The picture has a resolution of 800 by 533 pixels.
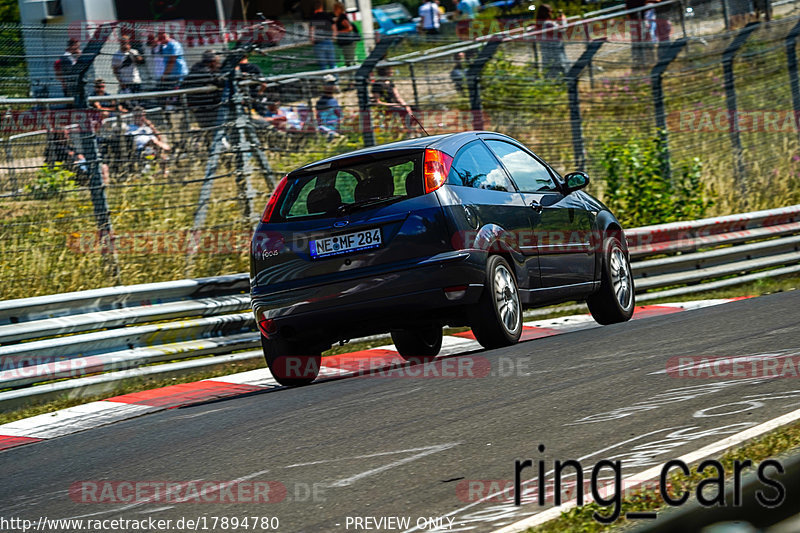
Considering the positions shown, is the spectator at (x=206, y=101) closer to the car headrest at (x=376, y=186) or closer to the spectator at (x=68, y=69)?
the spectator at (x=68, y=69)

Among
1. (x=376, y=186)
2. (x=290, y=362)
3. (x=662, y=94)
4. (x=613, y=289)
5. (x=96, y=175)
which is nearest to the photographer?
(x=376, y=186)

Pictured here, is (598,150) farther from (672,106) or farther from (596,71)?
(672,106)

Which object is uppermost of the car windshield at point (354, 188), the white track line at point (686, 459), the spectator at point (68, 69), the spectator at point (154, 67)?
the spectator at point (154, 67)

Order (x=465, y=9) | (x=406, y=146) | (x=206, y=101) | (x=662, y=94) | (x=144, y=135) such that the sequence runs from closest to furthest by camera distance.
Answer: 1. (x=406, y=146)
2. (x=144, y=135)
3. (x=206, y=101)
4. (x=662, y=94)
5. (x=465, y=9)

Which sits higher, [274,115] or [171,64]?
[171,64]

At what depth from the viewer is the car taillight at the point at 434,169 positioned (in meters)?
7.19

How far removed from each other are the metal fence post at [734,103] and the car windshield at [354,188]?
449 inches

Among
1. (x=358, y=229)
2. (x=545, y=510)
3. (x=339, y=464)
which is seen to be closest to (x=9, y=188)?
(x=358, y=229)

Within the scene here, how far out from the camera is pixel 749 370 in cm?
611

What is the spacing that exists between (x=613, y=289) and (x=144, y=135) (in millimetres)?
5243

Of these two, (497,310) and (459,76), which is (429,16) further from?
(497,310)

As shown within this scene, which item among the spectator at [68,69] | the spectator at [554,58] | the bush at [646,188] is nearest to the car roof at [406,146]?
the spectator at [68,69]

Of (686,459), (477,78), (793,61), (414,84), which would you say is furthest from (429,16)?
(686,459)

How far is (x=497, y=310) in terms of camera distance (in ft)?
24.2
